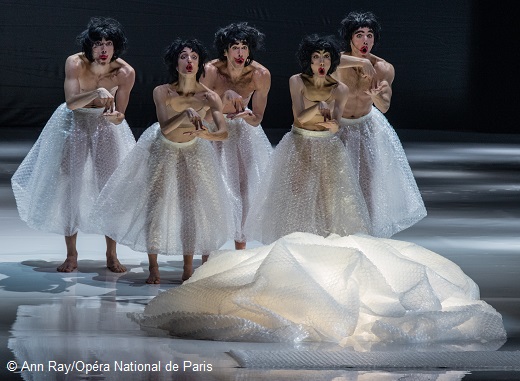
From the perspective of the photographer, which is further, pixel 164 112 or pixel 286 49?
pixel 286 49

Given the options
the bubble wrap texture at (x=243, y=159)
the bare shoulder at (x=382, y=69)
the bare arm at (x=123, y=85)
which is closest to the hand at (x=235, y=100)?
the bubble wrap texture at (x=243, y=159)

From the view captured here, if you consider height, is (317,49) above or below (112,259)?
above

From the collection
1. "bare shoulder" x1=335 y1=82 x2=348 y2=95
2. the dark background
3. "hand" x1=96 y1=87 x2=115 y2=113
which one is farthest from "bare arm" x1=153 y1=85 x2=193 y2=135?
the dark background

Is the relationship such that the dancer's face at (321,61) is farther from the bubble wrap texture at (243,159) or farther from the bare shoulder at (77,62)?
the bare shoulder at (77,62)

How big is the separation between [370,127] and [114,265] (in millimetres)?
1589

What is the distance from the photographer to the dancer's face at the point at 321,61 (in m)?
6.06

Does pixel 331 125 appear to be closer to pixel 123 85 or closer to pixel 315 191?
pixel 315 191

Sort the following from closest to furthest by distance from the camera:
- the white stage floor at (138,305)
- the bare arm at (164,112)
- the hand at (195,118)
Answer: the white stage floor at (138,305)
the hand at (195,118)
the bare arm at (164,112)

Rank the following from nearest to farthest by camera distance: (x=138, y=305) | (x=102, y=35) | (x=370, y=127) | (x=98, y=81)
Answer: (x=138, y=305), (x=102, y=35), (x=98, y=81), (x=370, y=127)

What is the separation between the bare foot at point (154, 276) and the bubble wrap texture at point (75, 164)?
529 mm

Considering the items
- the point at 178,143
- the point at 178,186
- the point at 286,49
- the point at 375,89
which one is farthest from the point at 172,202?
the point at 286,49

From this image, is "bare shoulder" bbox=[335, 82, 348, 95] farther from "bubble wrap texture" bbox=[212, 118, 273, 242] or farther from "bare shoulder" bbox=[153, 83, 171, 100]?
"bare shoulder" bbox=[153, 83, 171, 100]

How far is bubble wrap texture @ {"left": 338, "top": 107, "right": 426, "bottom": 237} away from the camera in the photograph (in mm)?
6629

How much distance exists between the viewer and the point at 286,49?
15.3 m
